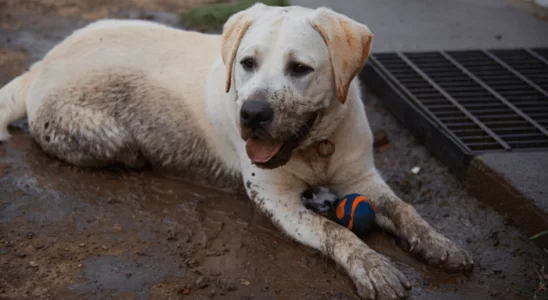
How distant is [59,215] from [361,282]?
1833 millimetres

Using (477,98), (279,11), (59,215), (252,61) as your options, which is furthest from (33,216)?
(477,98)

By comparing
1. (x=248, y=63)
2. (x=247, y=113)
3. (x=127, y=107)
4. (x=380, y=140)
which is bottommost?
(x=380, y=140)

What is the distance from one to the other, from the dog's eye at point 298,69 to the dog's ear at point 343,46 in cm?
15

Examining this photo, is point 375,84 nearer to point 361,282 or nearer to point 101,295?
point 361,282

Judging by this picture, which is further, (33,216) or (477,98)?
(477,98)

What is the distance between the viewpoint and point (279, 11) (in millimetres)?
3568

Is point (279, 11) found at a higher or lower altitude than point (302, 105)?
higher

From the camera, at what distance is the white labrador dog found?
333 cm

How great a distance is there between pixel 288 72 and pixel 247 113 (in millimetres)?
323

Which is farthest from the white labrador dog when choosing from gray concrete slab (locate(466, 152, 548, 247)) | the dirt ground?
gray concrete slab (locate(466, 152, 548, 247))

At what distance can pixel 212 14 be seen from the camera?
704 cm

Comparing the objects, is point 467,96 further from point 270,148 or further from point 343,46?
point 270,148

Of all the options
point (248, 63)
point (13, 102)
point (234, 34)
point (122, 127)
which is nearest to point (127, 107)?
point (122, 127)

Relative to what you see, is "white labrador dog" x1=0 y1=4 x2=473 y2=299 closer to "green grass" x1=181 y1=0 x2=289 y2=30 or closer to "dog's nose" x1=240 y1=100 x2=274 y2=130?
"dog's nose" x1=240 y1=100 x2=274 y2=130
